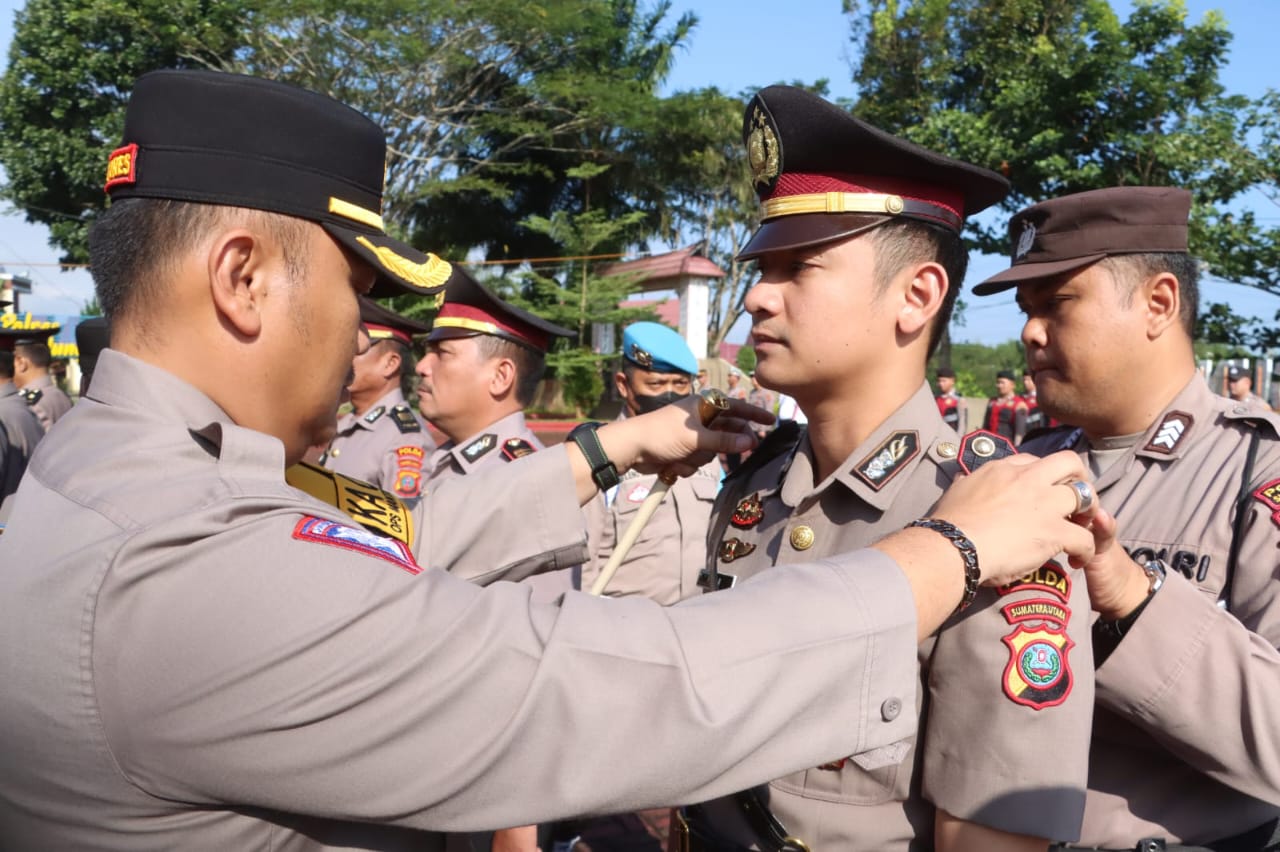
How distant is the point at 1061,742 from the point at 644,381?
4.40 meters

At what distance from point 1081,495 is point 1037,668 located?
31cm

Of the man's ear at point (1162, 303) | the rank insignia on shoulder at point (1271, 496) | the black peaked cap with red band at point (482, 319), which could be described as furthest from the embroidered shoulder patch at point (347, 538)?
the black peaked cap with red band at point (482, 319)

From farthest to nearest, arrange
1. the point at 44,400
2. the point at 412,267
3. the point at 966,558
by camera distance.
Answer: the point at 44,400 < the point at 412,267 < the point at 966,558

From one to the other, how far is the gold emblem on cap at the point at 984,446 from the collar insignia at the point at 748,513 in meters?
0.56

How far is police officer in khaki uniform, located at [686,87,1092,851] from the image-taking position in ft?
5.61

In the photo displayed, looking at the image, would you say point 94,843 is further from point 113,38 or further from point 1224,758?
point 113,38

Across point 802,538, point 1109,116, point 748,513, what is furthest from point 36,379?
point 1109,116

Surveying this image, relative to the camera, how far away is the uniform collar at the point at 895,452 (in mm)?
2111

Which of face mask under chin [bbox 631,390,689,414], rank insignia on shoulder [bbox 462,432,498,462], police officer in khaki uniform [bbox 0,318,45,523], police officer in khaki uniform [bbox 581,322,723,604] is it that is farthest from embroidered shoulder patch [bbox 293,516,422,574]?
police officer in khaki uniform [bbox 0,318,45,523]

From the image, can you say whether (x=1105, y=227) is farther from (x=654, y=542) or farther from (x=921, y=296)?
(x=654, y=542)

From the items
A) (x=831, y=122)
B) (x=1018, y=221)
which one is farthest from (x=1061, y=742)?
(x=1018, y=221)

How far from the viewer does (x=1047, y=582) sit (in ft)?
5.68

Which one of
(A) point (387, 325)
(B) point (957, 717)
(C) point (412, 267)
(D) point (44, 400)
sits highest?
(C) point (412, 267)

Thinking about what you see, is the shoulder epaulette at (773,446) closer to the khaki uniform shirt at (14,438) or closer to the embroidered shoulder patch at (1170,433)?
the embroidered shoulder patch at (1170,433)
